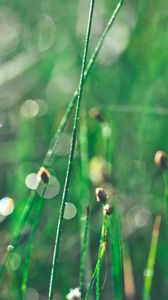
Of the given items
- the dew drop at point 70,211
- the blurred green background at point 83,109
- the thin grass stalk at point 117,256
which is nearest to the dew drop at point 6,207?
the blurred green background at point 83,109

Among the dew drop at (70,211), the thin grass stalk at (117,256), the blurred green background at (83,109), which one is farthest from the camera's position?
the dew drop at (70,211)

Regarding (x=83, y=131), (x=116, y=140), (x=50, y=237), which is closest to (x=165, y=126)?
(x=116, y=140)

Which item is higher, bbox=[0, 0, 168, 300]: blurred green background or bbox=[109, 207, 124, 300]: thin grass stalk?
bbox=[0, 0, 168, 300]: blurred green background

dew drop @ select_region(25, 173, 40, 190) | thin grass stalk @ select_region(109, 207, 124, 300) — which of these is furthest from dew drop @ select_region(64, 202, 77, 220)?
thin grass stalk @ select_region(109, 207, 124, 300)

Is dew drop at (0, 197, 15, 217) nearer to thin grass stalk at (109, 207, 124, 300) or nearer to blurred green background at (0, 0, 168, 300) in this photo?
blurred green background at (0, 0, 168, 300)

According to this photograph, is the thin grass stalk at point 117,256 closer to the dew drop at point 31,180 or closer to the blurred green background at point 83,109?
the blurred green background at point 83,109

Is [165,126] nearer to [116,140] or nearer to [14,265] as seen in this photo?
[116,140]

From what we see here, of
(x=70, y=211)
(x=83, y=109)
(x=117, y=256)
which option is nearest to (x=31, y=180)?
(x=70, y=211)

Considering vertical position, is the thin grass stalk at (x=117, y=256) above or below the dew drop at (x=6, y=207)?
below

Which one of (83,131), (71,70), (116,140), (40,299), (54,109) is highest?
(71,70)
